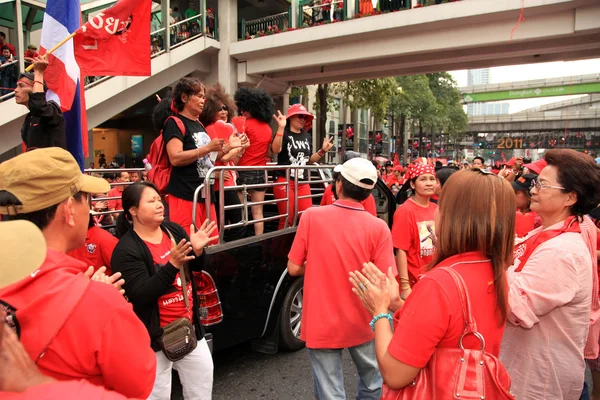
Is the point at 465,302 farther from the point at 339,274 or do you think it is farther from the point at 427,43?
the point at 427,43

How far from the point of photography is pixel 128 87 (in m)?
11.5

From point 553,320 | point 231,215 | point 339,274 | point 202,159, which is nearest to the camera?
point 553,320

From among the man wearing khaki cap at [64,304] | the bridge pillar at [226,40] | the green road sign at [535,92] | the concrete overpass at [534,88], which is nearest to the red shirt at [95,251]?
the man wearing khaki cap at [64,304]

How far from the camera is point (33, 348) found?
1045 millimetres

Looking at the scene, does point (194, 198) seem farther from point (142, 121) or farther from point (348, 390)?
point (142, 121)

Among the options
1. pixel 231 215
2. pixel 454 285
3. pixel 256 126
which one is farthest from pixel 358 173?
pixel 256 126

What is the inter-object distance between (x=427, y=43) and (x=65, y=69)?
10.8m

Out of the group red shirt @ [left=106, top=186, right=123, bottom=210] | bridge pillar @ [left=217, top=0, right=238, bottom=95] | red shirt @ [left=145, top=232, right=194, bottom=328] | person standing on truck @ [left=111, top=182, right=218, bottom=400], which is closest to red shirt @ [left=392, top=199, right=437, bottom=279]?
person standing on truck @ [left=111, top=182, right=218, bottom=400]

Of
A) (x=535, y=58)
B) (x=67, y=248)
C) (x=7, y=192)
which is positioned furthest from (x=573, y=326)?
(x=535, y=58)

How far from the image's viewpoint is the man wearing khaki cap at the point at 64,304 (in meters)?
1.07

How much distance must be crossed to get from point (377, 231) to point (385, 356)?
1.06 metres

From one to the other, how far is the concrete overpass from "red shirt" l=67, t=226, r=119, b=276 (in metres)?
51.0

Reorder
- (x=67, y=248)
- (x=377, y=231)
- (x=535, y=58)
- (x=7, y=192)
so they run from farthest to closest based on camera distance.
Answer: (x=535, y=58), (x=377, y=231), (x=67, y=248), (x=7, y=192)

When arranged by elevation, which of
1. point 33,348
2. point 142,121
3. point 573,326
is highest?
point 142,121
